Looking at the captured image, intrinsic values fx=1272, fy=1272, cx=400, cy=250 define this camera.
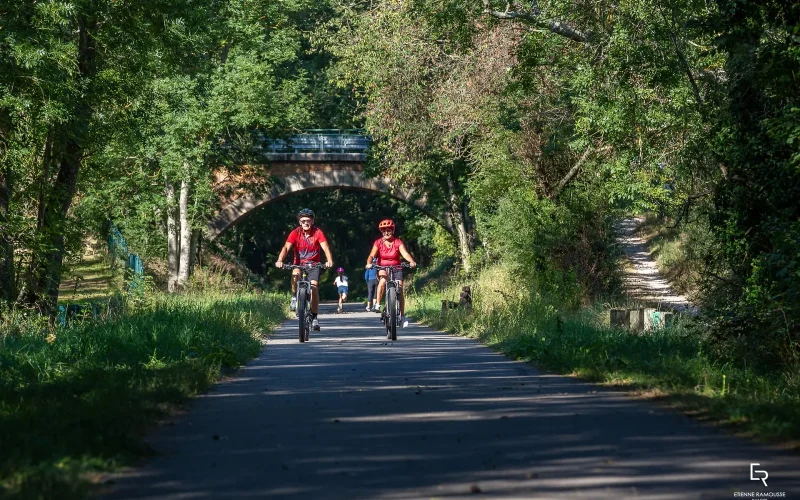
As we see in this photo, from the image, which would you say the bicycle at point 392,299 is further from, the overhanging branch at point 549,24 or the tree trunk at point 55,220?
the tree trunk at point 55,220

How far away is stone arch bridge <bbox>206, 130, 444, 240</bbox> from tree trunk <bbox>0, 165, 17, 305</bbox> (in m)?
31.1

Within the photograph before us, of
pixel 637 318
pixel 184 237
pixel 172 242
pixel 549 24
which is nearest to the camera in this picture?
pixel 637 318

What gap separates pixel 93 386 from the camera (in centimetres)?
1020

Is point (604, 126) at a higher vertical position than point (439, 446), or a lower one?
higher

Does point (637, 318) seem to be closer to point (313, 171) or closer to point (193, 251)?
point (193, 251)

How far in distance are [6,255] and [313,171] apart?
113ft

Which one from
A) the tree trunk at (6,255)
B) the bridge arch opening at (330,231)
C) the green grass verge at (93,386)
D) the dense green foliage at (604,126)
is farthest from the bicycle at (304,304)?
the bridge arch opening at (330,231)

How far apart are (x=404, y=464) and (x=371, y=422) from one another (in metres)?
1.75

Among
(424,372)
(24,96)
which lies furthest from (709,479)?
(24,96)

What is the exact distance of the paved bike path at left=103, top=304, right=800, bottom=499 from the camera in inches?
240

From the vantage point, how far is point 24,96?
21.0 m

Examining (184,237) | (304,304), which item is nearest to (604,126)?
(304,304)

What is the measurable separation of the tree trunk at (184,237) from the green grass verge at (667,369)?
86.9 feet

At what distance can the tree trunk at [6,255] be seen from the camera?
75.4 ft
